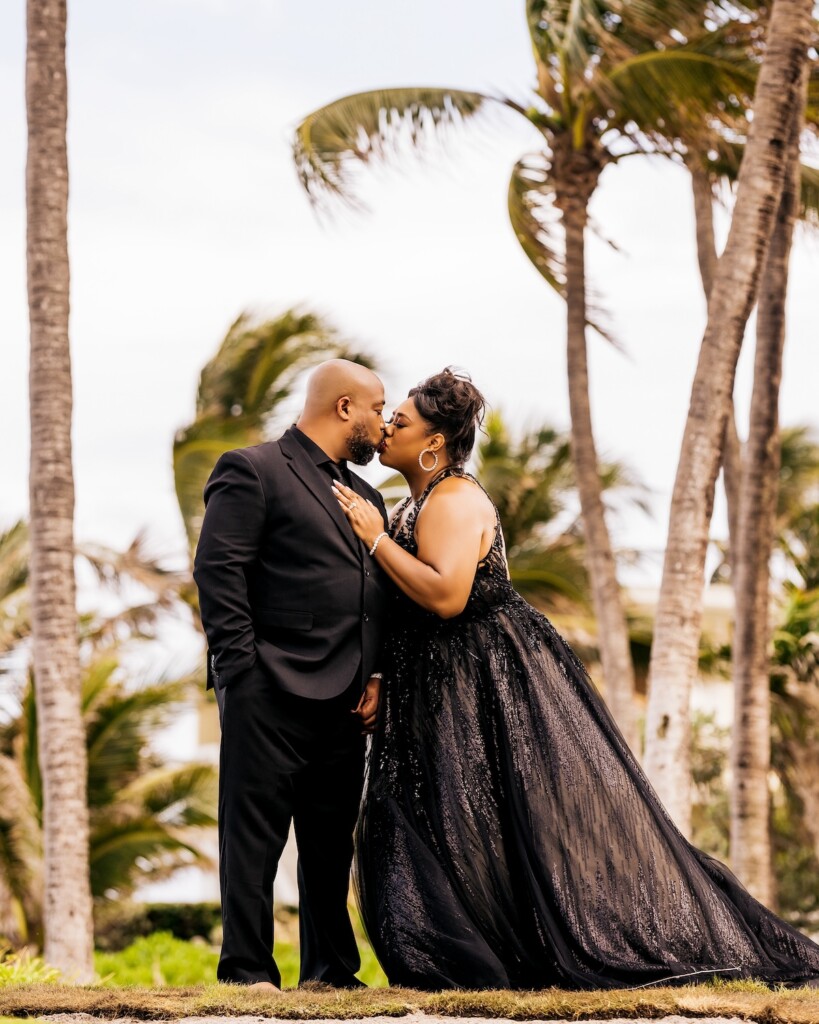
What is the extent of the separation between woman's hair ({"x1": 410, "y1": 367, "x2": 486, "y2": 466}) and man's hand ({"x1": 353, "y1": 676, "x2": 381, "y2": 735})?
2.98 ft

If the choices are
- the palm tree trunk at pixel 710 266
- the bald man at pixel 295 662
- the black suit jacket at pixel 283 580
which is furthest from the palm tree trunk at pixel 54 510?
the palm tree trunk at pixel 710 266

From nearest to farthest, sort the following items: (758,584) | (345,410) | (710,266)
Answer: (345,410), (758,584), (710,266)

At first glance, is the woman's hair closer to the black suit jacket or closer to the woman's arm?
the woman's arm

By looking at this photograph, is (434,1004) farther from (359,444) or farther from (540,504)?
(540,504)

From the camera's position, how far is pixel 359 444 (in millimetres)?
5062

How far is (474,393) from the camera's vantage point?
17.0 ft

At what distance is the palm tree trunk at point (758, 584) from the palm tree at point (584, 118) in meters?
0.98

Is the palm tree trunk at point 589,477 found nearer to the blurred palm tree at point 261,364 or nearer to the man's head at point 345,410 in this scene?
the blurred palm tree at point 261,364

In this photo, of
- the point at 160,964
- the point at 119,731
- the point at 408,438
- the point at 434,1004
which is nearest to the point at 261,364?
the point at 119,731

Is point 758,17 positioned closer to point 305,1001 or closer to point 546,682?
point 546,682

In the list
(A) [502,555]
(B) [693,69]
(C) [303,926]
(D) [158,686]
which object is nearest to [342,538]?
(A) [502,555]

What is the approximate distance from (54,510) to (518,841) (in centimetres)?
524

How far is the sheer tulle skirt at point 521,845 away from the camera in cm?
465

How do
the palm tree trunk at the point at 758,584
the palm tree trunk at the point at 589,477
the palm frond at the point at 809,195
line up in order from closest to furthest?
the palm tree trunk at the point at 758,584 < the palm tree trunk at the point at 589,477 < the palm frond at the point at 809,195
